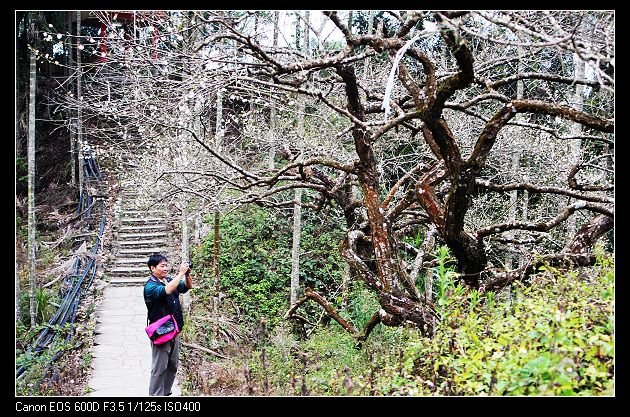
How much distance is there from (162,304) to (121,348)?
330 cm

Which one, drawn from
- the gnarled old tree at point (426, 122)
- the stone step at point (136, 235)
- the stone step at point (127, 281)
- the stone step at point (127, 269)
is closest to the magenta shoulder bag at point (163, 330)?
the gnarled old tree at point (426, 122)

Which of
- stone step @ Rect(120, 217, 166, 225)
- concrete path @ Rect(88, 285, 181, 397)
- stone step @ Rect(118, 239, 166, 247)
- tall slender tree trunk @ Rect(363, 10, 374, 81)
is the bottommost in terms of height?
concrete path @ Rect(88, 285, 181, 397)

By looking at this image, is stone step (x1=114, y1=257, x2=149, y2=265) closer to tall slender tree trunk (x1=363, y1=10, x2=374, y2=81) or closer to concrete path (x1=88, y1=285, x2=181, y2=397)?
concrete path (x1=88, y1=285, x2=181, y2=397)

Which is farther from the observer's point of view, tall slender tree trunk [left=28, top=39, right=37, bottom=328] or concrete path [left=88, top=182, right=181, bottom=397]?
tall slender tree trunk [left=28, top=39, right=37, bottom=328]

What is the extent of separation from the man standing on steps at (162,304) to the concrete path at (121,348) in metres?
1.14

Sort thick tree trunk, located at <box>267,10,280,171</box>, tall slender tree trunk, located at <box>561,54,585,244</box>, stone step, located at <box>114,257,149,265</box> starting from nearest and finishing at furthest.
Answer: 1. thick tree trunk, located at <box>267,10,280,171</box>
2. tall slender tree trunk, located at <box>561,54,585,244</box>
3. stone step, located at <box>114,257,149,265</box>

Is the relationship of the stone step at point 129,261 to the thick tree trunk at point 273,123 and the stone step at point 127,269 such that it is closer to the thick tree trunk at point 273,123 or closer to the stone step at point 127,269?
the stone step at point 127,269

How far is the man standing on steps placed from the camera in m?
4.16

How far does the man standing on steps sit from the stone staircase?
5.52 m

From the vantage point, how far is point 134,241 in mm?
11172

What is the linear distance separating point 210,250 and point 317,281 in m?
2.27

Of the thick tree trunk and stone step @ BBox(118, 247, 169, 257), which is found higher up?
the thick tree trunk

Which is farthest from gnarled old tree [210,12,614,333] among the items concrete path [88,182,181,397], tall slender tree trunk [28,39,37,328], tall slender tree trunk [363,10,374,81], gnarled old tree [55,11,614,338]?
tall slender tree trunk [28,39,37,328]
